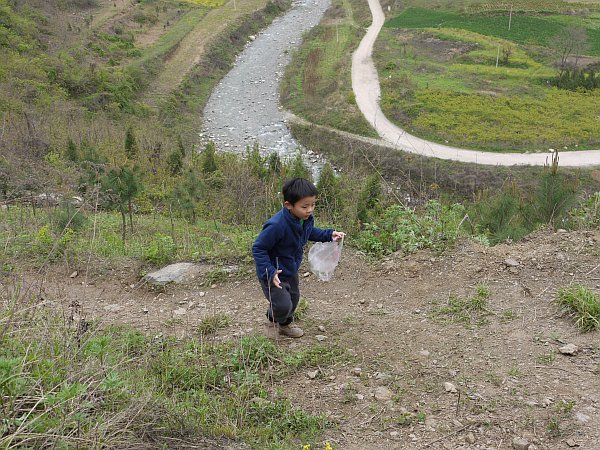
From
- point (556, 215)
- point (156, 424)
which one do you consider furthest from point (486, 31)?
point (156, 424)

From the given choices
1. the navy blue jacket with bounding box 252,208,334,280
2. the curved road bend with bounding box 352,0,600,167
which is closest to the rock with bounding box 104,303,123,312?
the navy blue jacket with bounding box 252,208,334,280

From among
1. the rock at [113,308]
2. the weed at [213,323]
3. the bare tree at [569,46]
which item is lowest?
the bare tree at [569,46]

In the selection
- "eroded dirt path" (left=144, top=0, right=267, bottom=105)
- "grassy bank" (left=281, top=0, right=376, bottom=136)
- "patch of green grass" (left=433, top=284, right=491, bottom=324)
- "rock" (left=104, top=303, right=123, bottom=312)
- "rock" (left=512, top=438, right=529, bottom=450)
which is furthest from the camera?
"eroded dirt path" (left=144, top=0, right=267, bottom=105)

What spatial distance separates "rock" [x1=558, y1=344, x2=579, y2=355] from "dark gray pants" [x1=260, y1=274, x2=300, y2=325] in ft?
6.04

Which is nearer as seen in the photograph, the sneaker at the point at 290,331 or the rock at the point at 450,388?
the rock at the point at 450,388

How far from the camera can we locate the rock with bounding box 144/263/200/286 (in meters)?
5.25

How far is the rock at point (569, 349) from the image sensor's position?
372 cm

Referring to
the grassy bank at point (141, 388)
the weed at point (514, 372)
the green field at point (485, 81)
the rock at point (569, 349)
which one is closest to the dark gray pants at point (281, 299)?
the grassy bank at point (141, 388)

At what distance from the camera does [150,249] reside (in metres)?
5.64

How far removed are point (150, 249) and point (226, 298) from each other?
3.71 ft

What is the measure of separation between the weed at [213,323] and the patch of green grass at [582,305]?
2.55 m

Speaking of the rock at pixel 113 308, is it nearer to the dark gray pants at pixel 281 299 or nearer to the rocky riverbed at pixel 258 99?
the dark gray pants at pixel 281 299

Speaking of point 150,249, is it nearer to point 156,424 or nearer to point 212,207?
point 156,424

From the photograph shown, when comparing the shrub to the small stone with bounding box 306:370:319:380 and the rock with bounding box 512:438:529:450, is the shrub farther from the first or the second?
the rock with bounding box 512:438:529:450
